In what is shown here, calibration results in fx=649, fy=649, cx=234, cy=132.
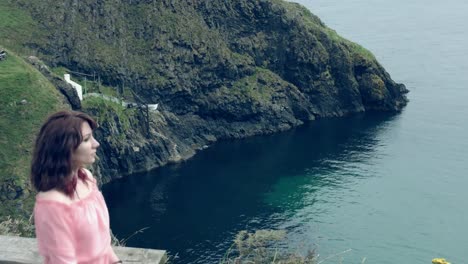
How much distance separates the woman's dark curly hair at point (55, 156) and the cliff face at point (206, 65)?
309ft

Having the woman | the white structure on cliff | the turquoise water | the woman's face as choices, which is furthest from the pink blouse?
the white structure on cliff

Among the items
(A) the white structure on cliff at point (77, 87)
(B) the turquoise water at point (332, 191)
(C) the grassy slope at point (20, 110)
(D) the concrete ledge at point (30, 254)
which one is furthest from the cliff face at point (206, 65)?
(D) the concrete ledge at point (30, 254)

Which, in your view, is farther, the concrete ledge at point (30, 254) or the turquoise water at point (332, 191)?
the turquoise water at point (332, 191)

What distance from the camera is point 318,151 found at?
109750 millimetres

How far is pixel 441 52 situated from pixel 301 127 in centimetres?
5824

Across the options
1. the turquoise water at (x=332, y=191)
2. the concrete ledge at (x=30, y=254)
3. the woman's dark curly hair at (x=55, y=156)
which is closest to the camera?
the woman's dark curly hair at (x=55, y=156)

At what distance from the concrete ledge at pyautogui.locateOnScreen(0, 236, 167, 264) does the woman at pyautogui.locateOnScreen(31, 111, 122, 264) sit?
3.93 ft

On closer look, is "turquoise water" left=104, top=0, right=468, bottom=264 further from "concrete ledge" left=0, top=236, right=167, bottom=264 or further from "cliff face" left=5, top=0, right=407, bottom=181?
"concrete ledge" left=0, top=236, right=167, bottom=264

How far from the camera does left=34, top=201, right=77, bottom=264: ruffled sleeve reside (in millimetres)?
6988

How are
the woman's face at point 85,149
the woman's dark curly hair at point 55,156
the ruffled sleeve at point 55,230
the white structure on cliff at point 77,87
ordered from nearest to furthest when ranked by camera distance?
the ruffled sleeve at point 55,230, the woman's dark curly hair at point 55,156, the woman's face at point 85,149, the white structure on cliff at point 77,87

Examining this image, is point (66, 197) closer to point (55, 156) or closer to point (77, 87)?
point (55, 156)

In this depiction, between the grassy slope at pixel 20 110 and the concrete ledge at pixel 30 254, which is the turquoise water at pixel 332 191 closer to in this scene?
the grassy slope at pixel 20 110

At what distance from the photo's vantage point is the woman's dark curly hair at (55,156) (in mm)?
7219

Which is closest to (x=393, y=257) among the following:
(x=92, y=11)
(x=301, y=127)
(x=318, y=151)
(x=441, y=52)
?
(x=318, y=151)
